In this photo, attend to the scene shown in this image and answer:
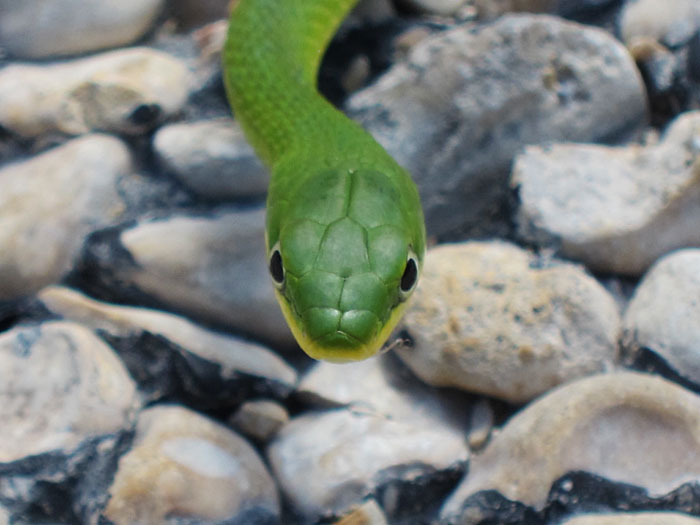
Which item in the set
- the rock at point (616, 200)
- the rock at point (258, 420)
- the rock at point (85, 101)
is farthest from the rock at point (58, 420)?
the rock at point (616, 200)

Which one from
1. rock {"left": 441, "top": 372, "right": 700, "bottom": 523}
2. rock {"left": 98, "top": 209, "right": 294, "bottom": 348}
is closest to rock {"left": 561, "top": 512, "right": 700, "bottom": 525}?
rock {"left": 441, "top": 372, "right": 700, "bottom": 523}

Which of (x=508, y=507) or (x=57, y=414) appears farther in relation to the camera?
(x=57, y=414)

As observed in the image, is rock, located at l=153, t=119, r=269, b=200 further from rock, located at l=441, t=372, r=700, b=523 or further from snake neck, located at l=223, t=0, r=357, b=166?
rock, located at l=441, t=372, r=700, b=523

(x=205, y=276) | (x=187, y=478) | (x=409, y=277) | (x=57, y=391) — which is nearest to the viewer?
(x=409, y=277)

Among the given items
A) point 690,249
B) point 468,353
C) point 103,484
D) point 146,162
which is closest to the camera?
point 103,484

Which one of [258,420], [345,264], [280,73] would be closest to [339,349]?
[345,264]

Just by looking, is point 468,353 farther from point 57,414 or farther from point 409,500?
point 57,414

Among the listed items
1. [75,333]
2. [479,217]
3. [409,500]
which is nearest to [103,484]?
[75,333]

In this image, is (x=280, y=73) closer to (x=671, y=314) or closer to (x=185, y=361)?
(x=185, y=361)
